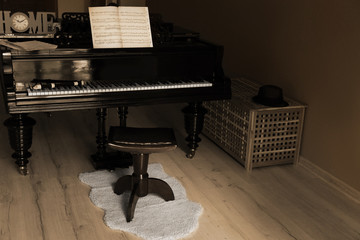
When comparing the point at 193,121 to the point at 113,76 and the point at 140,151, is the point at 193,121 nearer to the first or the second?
the point at 113,76

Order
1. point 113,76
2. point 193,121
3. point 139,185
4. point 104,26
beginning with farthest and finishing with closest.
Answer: point 193,121
point 113,76
point 104,26
point 139,185

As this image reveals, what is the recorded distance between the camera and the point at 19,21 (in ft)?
11.7

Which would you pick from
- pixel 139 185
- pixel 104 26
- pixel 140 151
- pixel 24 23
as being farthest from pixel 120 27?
pixel 139 185

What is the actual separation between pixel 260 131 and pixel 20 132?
1803 millimetres

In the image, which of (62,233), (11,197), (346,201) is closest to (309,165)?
(346,201)

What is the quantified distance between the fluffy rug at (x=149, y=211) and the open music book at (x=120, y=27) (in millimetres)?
1000

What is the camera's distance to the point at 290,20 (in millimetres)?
3775

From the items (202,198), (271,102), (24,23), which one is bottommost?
(202,198)

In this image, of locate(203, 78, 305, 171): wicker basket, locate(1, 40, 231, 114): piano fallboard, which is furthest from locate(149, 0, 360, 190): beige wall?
locate(1, 40, 231, 114): piano fallboard

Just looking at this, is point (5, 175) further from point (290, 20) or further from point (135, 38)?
point (290, 20)

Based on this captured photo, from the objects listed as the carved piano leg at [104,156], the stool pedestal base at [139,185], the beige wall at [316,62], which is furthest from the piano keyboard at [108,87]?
the beige wall at [316,62]

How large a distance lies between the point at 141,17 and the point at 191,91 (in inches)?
25.6

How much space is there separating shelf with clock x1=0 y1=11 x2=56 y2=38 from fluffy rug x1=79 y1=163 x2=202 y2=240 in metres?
1.19

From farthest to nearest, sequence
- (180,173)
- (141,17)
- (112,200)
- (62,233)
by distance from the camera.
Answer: (180,173) → (141,17) → (112,200) → (62,233)
